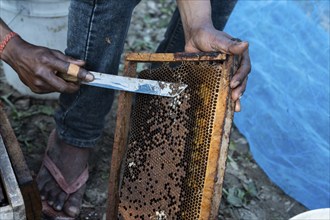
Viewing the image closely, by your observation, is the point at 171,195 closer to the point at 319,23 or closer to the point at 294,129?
the point at 294,129

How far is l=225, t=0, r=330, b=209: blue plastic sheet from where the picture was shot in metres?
3.09

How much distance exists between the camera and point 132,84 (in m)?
1.98

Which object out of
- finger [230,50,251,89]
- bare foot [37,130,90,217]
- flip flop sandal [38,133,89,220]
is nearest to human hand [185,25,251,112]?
finger [230,50,251,89]

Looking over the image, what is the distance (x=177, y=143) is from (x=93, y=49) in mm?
658

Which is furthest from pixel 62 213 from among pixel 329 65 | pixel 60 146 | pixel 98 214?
pixel 329 65

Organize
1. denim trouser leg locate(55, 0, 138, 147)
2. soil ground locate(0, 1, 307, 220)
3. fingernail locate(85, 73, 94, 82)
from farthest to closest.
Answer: soil ground locate(0, 1, 307, 220), denim trouser leg locate(55, 0, 138, 147), fingernail locate(85, 73, 94, 82)

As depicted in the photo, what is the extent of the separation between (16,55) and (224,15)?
4.01ft

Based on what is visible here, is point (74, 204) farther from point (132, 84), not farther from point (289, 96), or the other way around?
point (289, 96)

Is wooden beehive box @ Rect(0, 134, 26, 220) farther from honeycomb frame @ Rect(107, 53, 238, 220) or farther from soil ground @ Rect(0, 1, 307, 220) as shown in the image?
soil ground @ Rect(0, 1, 307, 220)

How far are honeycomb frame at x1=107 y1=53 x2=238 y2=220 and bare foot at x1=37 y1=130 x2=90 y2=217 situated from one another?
56 centimetres

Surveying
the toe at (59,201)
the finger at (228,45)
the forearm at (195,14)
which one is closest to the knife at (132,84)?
the finger at (228,45)

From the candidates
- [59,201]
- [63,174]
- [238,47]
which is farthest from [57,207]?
[238,47]

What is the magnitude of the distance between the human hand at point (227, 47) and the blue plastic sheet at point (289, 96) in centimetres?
129

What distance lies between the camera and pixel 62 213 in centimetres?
267
